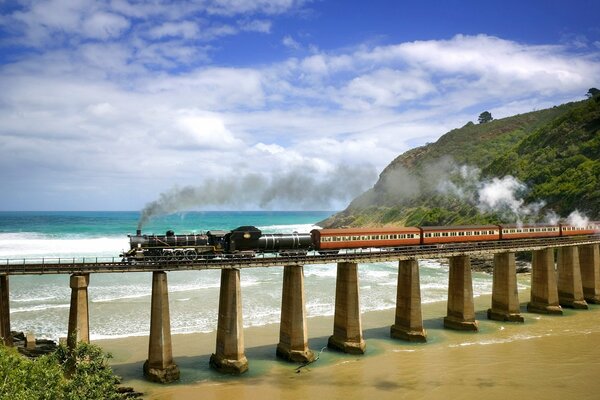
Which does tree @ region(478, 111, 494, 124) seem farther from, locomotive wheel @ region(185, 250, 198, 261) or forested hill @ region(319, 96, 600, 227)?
locomotive wheel @ region(185, 250, 198, 261)

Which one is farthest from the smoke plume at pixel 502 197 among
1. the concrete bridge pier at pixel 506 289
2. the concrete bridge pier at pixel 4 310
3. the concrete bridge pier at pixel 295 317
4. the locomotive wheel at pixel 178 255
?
the concrete bridge pier at pixel 4 310

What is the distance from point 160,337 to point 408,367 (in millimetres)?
14797

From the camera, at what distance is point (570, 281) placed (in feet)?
146

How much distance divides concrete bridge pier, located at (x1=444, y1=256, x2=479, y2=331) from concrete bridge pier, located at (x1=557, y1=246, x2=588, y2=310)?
12.8 meters

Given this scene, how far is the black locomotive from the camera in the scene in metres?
29.2

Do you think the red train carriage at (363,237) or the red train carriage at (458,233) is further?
the red train carriage at (458,233)

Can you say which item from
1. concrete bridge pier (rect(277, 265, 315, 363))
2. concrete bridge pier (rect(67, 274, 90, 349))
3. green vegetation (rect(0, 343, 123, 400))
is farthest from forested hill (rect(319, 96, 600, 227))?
green vegetation (rect(0, 343, 123, 400))

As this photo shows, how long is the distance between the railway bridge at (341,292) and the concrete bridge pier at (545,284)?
84 mm

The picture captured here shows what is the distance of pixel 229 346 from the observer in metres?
27.6

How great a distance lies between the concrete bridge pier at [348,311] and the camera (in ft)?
101

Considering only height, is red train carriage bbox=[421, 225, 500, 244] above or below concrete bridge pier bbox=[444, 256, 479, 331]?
above

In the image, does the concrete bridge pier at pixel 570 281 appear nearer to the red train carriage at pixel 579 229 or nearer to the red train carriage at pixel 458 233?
the red train carriage at pixel 579 229

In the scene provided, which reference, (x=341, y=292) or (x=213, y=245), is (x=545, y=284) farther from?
(x=213, y=245)

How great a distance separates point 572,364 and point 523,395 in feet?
22.1
